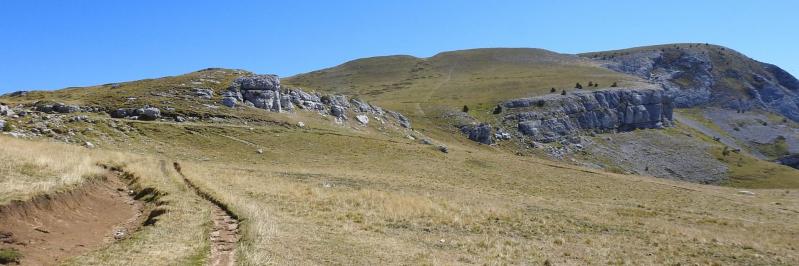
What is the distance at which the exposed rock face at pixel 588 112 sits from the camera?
139 metres

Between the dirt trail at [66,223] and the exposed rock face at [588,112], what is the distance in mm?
117839

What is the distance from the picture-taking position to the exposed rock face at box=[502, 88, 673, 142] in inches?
5478

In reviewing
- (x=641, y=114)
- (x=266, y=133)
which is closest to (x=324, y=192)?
(x=266, y=133)

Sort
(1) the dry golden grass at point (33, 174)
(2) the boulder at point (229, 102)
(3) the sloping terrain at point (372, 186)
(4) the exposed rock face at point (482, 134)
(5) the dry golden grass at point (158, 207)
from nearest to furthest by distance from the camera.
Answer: (5) the dry golden grass at point (158, 207)
(1) the dry golden grass at point (33, 174)
(3) the sloping terrain at point (372, 186)
(2) the boulder at point (229, 102)
(4) the exposed rock face at point (482, 134)

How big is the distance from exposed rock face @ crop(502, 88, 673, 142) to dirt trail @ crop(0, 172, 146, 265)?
117839mm

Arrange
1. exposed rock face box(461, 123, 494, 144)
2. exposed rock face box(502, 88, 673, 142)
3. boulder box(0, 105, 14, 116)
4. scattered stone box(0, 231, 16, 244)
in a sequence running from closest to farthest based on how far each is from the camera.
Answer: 1. scattered stone box(0, 231, 16, 244)
2. boulder box(0, 105, 14, 116)
3. exposed rock face box(461, 123, 494, 144)
4. exposed rock face box(502, 88, 673, 142)

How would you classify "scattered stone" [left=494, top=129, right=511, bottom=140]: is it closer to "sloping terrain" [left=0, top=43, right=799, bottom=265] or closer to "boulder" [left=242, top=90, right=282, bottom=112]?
"sloping terrain" [left=0, top=43, right=799, bottom=265]

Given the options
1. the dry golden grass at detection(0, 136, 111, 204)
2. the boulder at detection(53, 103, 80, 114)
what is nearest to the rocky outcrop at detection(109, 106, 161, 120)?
the boulder at detection(53, 103, 80, 114)

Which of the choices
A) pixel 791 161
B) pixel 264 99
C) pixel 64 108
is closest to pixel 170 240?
pixel 64 108

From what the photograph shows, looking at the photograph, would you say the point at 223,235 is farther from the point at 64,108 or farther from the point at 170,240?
the point at 64,108

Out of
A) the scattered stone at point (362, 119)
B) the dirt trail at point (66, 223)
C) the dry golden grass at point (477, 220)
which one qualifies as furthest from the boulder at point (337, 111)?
the dirt trail at point (66, 223)

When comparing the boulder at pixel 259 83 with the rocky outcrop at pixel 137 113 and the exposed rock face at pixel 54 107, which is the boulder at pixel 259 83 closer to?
the rocky outcrop at pixel 137 113

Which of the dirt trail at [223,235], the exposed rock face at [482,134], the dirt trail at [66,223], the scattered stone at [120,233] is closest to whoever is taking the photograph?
the dirt trail at [66,223]

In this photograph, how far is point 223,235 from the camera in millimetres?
19875
